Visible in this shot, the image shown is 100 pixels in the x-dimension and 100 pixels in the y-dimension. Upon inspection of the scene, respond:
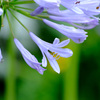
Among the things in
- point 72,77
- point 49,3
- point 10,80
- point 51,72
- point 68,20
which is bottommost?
point 51,72

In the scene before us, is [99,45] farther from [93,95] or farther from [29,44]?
[29,44]

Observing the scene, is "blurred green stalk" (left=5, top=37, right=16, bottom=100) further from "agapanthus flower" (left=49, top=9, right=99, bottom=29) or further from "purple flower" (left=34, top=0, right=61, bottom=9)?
"purple flower" (left=34, top=0, right=61, bottom=9)

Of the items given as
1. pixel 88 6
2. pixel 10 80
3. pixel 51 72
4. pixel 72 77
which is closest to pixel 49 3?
pixel 88 6

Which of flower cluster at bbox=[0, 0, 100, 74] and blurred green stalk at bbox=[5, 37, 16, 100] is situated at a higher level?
flower cluster at bbox=[0, 0, 100, 74]

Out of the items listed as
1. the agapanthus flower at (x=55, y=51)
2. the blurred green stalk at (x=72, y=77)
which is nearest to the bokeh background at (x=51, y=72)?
the blurred green stalk at (x=72, y=77)

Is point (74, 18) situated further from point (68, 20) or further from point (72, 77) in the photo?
point (72, 77)

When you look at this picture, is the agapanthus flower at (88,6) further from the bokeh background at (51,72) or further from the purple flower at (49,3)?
the bokeh background at (51,72)

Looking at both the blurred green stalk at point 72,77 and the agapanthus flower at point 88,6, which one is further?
the blurred green stalk at point 72,77

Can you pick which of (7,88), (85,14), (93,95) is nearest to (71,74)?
(7,88)

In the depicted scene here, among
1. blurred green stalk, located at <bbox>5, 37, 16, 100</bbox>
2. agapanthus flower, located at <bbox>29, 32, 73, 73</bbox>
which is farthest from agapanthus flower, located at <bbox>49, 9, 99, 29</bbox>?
blurred green stalk, located at <bbox>5, 37, 16, 100</bbox>
